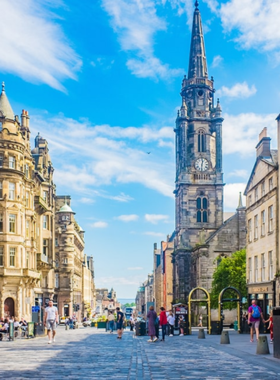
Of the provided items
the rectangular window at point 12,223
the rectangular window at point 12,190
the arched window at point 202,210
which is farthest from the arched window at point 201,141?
the rectangular window at point 12,223

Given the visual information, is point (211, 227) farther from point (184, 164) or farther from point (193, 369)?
point (193, 369)

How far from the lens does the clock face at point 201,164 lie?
3654 inches

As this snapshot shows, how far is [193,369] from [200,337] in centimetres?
1793

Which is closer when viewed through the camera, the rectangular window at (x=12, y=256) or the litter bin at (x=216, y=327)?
the litter bin at (x=216, y=327)

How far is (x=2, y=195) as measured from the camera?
5344 cm

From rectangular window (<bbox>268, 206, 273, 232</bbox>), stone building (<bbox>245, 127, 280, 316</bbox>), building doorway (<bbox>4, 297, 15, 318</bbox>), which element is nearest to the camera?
stone building (<bbox>245, 127, 280, 316</bbox>)

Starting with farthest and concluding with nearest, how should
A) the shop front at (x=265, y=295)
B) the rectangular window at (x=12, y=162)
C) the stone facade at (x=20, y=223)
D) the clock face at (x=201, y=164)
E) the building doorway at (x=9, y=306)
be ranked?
the clock face at (x=201, y=164), the rectangular window at (x=12, y=162), the building doorway at (x=9, y=306), the stone facade at (x=20, y=223), the shop front at (x=265, y=295)

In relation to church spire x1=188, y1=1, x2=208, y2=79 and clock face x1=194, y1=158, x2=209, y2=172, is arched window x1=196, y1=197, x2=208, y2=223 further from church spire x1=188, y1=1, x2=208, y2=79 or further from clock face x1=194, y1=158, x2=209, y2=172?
church spire x1=188, y1=1, x2=208, y2=79

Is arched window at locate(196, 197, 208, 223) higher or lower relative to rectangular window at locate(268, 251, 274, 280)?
higher

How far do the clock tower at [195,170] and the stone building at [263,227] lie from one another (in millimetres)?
42711

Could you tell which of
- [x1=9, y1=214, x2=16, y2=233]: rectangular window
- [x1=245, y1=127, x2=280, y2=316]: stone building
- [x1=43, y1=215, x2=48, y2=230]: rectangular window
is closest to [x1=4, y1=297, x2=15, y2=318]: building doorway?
[x1=9, y1=214, x2=16, y2=233]: rectangular window

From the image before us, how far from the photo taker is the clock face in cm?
9281

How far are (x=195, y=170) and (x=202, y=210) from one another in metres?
5.78

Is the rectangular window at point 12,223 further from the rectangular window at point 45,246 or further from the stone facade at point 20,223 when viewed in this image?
the rectangular window at point 45,246
